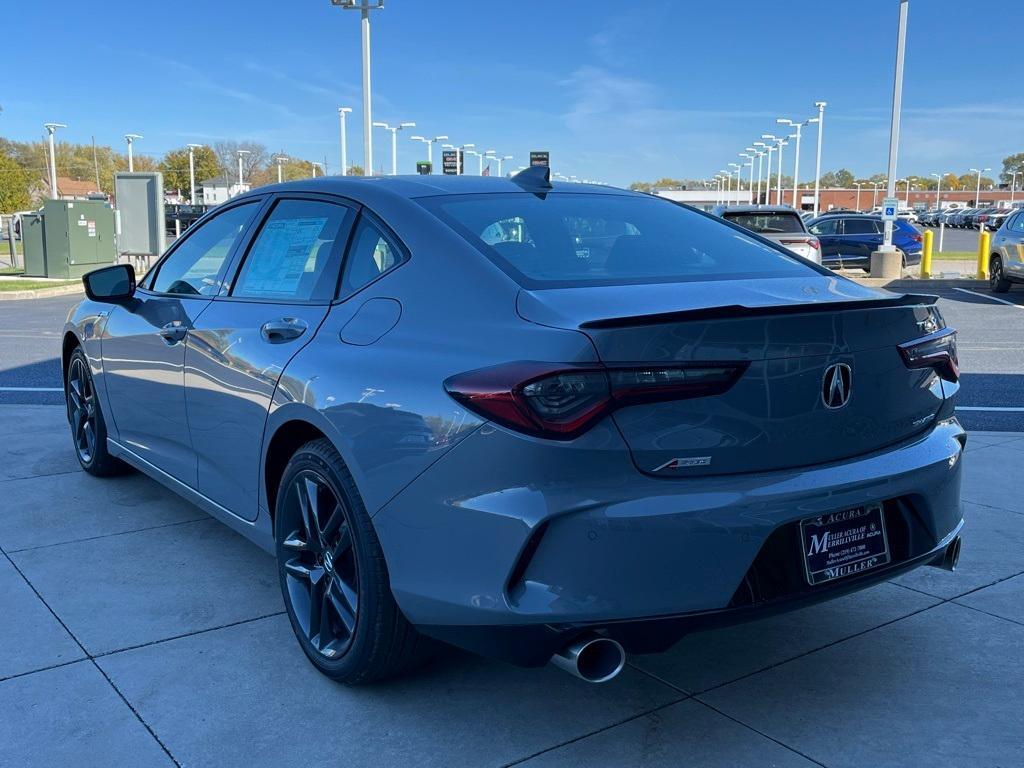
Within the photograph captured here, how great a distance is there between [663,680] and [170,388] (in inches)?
93.2

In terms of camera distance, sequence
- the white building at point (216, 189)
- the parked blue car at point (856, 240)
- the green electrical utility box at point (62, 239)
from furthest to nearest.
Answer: the white building at point (216, 189)
the parked blue car at point (856, 240)
the green electrical utility box at point (62, 239)

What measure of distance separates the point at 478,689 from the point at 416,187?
1715 mm

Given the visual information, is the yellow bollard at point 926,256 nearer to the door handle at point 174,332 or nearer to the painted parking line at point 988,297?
the painted parking line at point 988,297

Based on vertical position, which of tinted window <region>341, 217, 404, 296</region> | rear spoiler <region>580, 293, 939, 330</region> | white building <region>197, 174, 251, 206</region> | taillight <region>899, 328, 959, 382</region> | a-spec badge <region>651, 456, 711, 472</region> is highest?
white building <region>197, 174, 251, 206</region>

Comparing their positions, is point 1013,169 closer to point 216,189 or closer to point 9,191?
point 216,189

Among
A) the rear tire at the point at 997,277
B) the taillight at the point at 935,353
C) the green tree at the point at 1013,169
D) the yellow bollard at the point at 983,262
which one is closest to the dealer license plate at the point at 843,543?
the taillight at the point at 935,353

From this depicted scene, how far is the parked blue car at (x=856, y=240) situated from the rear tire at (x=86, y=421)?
67.0 feet

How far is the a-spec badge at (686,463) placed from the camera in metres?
2.45

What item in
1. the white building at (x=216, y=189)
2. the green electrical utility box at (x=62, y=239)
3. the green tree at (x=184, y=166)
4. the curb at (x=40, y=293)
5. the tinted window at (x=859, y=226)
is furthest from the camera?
the green tree at (x=184, y=166)

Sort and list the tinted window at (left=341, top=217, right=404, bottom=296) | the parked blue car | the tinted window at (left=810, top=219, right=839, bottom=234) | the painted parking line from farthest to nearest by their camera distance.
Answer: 1. the tinted window at (left=810, top=219, right=839, bottom=234)
2. the parked blue car
3. the painted parking line
4. the tinted window at (left=341, top=217, right=404, bottom=296)

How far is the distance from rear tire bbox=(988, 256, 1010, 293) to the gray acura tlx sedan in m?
16.5

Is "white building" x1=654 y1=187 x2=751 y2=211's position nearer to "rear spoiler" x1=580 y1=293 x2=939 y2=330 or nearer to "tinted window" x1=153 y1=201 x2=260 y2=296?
"tinted window" x1=153 y1=201 x2=260 y2=296

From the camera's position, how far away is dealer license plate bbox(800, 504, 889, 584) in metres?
2.64

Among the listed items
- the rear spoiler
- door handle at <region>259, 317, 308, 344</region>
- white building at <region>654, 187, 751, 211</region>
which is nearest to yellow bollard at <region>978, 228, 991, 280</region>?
the rear spoiler
